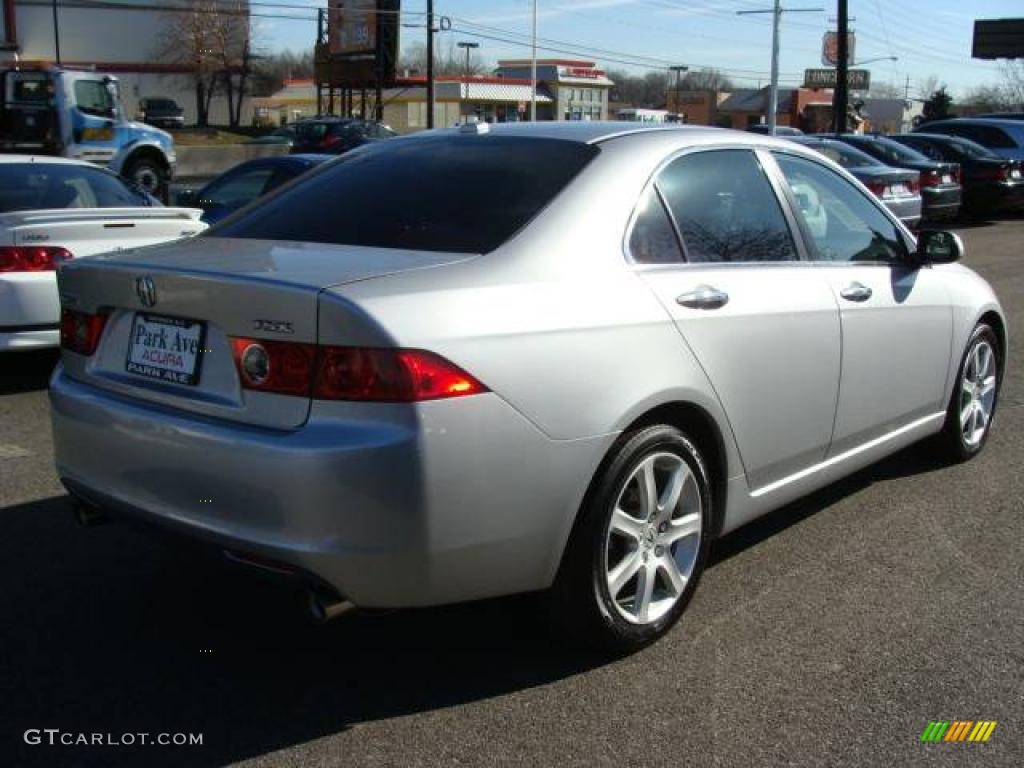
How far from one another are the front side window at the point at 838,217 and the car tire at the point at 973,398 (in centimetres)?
83

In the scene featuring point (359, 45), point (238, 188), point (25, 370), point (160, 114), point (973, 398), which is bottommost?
point (25, 370)

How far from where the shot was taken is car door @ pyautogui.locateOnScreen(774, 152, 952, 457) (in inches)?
174

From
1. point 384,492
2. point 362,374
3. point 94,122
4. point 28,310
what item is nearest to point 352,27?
point 94,122

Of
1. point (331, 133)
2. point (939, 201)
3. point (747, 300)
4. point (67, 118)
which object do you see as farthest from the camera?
point (331, 133)

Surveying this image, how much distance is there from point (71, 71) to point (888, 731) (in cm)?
2185

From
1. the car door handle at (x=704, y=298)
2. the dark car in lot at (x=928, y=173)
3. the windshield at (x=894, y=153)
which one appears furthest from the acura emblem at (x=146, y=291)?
the windshield at (x=894, y=153)

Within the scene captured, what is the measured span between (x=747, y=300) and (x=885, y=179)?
42.2 ft

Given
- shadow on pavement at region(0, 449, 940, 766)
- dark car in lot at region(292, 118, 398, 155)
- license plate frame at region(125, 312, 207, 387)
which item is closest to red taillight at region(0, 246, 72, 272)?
shadow on pavement at region(0, 449, 940, 766)

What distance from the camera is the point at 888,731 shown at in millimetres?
3129

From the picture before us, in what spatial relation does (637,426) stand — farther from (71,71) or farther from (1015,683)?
(71,71)

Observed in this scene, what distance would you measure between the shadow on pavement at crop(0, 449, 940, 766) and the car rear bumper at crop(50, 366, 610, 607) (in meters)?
0.20

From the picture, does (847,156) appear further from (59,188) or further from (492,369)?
(492,369)

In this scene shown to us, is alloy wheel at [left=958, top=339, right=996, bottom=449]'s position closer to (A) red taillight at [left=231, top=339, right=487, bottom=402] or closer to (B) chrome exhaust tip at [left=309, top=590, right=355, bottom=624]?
(A) red taillight at [left=231, top=339, right=487, bottom=402]

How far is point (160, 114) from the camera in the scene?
186ft
